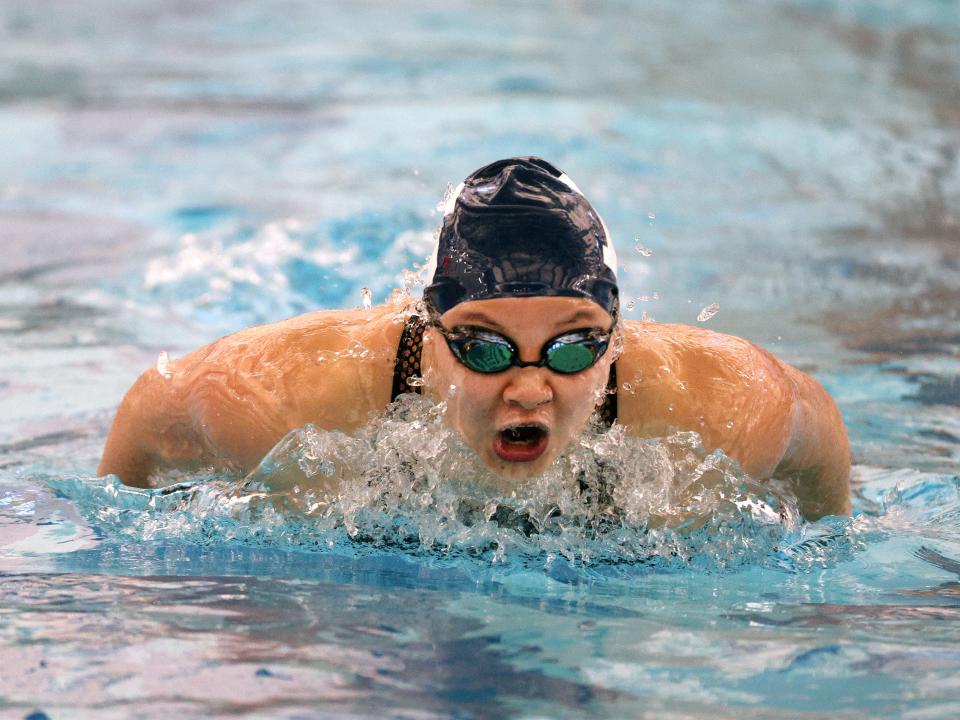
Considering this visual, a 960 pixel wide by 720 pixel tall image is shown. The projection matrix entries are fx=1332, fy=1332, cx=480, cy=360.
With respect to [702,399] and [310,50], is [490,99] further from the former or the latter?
[702,399]

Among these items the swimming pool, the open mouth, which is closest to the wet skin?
the open mouth

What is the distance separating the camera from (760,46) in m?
10.4

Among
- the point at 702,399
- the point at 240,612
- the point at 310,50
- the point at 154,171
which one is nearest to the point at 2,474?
the point at 240,612

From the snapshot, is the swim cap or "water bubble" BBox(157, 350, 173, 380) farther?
"water bubble" BBox(157, 350, 173, 380)

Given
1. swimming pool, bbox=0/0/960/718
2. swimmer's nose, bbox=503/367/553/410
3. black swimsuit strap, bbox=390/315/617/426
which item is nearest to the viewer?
swimming pool, bbox=0/0/960/718

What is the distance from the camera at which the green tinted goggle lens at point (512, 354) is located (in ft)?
8.25

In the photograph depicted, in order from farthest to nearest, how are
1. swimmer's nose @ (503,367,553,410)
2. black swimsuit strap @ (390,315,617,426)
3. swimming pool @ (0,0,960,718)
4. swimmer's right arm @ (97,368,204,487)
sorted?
1. swimmer's right arm @ (97,368,204,487)
2. black swimsuit strap @ (390,315,617,426)
3. swimmer's nose @ (503,367,553,410)
4. swimming pool @ (0,0,960,718)

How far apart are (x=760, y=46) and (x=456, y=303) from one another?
843 cm

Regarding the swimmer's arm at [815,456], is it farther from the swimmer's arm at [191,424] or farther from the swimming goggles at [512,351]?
the swimmer's arm at [191,424]

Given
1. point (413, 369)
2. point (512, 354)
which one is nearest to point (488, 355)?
point (512, 354)

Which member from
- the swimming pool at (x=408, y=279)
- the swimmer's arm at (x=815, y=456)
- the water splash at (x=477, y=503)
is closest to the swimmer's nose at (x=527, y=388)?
the water splash at (x=477, y=503)

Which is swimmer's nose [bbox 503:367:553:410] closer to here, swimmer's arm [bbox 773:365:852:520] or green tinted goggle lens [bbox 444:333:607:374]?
green tinted goggle lens [bbox 444:333:607:374]

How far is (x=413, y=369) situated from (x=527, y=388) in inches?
15.3

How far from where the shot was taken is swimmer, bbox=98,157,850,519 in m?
2.54
